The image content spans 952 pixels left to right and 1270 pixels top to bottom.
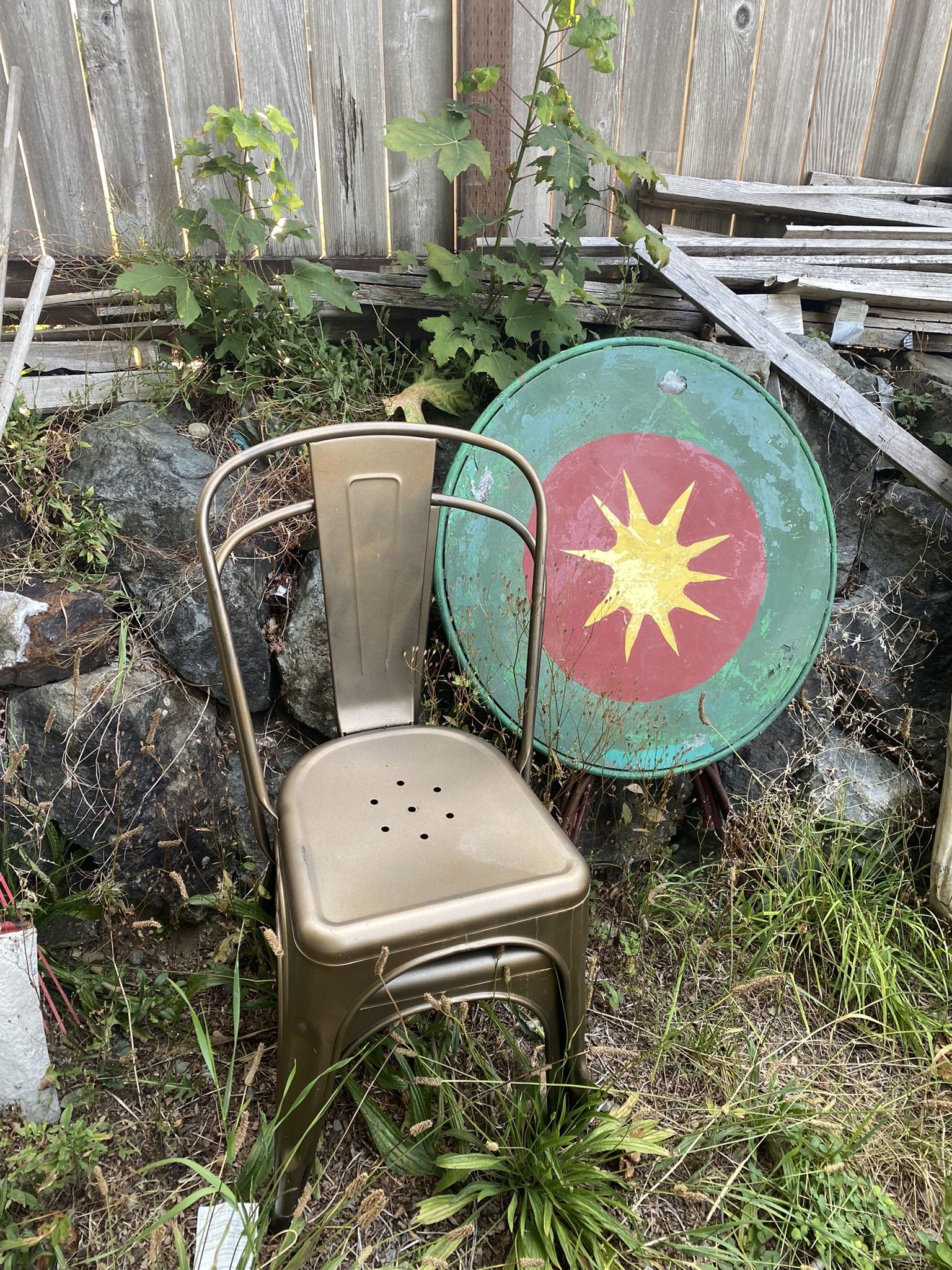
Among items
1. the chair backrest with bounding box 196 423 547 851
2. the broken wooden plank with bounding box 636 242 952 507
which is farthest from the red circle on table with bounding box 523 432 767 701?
the broken wooden plank with bounding box 636 242 952 507

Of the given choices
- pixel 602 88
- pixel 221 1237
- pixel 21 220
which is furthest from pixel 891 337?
pixel 221 1237

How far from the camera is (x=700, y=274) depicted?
266 centimetres

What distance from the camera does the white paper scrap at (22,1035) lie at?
154 cm

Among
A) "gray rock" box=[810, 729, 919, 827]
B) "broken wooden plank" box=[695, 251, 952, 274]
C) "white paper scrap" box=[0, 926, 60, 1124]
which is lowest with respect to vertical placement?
"gray rock" box=[810, 729, 919, 827]

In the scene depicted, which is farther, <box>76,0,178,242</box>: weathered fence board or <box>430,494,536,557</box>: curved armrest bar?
<box>76,0,178,242</box>: weathered fence board

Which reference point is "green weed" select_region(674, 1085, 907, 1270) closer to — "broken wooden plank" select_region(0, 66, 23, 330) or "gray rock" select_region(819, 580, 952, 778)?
"gray rock" select_region(819, 580, 952, 778)

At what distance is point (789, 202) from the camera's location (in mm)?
2867

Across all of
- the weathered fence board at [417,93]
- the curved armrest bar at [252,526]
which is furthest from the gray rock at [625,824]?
the weathered fence board at [417,93]

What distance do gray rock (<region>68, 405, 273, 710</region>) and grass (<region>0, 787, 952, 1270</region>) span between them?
0.62 meters

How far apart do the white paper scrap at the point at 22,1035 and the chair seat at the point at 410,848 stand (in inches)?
22.8

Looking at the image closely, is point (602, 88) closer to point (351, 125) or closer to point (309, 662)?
point (351, 125)

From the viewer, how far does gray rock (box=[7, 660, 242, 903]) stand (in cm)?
198

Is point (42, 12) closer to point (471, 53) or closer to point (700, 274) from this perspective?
point (471, 53)

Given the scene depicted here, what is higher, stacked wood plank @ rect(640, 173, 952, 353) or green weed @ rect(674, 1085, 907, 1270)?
stacked wood plank @ rect(640, 173, 952, 353)
